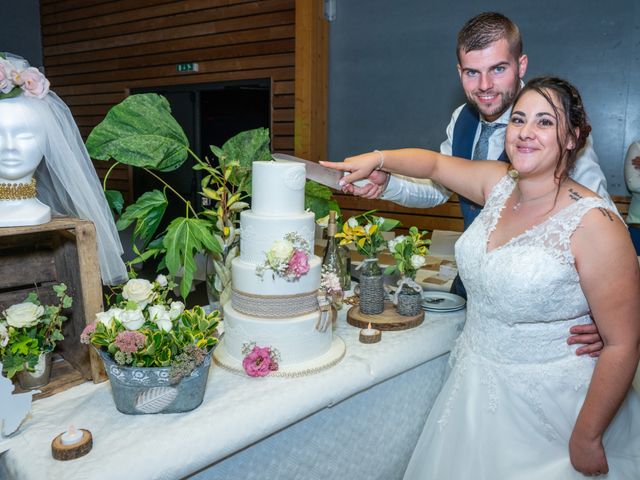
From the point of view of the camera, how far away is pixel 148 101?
167 centimetres

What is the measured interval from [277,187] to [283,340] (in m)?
0.42

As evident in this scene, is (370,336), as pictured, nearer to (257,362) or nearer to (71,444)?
(257,362)

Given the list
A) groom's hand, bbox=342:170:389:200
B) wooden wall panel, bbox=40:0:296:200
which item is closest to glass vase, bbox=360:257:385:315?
groom's hand, bbox=342:170:389:200

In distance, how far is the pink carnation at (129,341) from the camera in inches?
47.3

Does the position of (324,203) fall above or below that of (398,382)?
above

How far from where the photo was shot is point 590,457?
1.36 m

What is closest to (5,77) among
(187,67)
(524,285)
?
(524,285)

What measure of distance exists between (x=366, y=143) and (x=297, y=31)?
136cm

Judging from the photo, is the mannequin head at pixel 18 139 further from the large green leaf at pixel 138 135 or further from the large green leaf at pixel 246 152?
the large green leaf at pixel 246 152

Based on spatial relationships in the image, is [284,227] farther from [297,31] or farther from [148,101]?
[297,31]

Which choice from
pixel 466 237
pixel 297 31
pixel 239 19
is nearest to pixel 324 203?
pixel 466 237

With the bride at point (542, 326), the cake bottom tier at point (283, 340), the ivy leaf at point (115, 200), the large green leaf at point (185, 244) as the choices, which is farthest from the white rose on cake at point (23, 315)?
the bride at point (542, 326)

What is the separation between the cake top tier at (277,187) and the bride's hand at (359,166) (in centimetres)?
36

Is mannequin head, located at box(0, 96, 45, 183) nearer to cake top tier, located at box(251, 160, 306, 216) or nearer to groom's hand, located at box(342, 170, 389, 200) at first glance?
cake top tier, located at box(251, 160, 306, 216)
